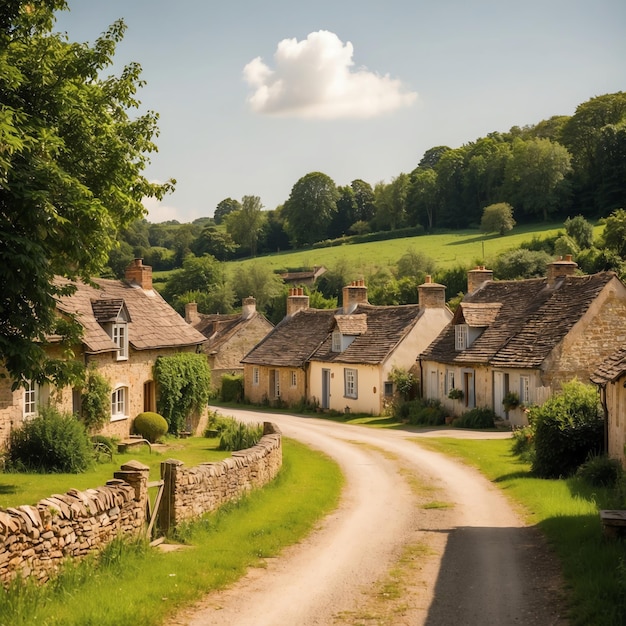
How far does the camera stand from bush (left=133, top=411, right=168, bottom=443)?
3338 centimetres

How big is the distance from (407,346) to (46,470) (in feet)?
79.0

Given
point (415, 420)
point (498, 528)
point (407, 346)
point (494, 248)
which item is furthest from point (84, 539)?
point (494, 248)

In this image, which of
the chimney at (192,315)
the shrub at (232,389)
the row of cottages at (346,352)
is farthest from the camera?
the chimney at (192,315)

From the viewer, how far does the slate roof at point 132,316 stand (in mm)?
31281

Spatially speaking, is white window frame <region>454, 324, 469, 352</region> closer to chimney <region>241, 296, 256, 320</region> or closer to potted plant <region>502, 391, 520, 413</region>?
potted plant <region>502, 391, 520, 413</region>

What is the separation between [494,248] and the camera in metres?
90.4

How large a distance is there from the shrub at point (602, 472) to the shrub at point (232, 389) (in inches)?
1520

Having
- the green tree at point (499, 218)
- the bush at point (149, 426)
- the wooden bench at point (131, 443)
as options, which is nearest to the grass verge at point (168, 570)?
the wooden bench at point (131, 443)

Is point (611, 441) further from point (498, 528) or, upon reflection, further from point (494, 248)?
point (494, 248)

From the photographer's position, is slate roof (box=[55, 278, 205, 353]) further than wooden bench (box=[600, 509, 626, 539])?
Yes

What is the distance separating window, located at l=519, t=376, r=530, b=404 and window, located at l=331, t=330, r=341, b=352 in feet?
49.0

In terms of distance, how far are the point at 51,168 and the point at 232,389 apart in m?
41.6

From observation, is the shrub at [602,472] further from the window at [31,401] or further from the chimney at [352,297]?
the chimney at [352,297]

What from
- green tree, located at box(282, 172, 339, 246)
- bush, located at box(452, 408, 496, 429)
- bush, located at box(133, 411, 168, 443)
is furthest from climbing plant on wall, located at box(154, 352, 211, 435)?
green tree, located at box(282, 172, 339, 246)
